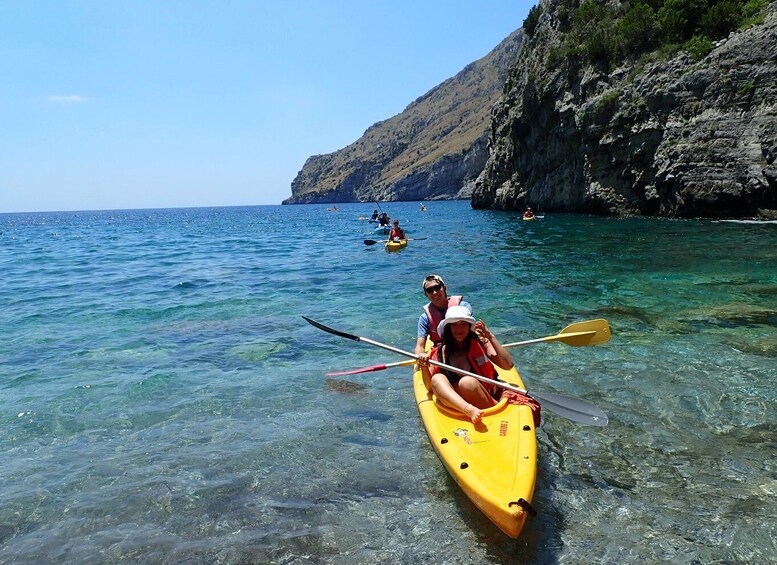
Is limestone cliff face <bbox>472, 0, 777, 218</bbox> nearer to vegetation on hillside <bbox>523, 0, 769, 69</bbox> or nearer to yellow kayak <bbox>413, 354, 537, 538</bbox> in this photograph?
vegetation on hillside <bbox>523, 0, 769, 69</bbox>

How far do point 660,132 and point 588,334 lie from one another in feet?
97.7

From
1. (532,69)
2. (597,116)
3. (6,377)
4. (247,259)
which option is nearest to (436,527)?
(6,377)

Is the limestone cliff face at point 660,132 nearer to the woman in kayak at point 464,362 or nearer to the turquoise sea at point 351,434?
the turquoise sea at point 351,434

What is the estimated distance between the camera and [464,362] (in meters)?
5.75

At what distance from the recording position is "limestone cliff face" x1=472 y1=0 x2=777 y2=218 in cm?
2706

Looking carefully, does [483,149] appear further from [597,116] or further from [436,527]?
[436,527]

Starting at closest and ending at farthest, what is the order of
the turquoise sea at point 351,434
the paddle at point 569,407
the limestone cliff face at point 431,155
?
the turquoise sea at point 351,434 < the paddle at point 569,407 < the limestone cliff face at point 431,155

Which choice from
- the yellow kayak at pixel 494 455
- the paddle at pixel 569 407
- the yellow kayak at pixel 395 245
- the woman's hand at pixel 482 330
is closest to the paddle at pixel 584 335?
the woman's hand at pixel 482 330

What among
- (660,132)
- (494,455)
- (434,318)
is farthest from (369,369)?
(660,132)

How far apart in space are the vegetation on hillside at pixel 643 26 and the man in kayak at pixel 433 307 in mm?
32376

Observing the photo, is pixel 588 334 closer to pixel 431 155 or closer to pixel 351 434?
pixel 351 434

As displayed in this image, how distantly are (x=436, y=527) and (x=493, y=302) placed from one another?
8.74 meters

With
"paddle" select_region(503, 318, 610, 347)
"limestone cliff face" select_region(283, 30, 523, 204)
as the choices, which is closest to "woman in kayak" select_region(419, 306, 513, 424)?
"paddle" select_region(503, 318, 610, 347)

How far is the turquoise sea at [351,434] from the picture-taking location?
4.05 meters
